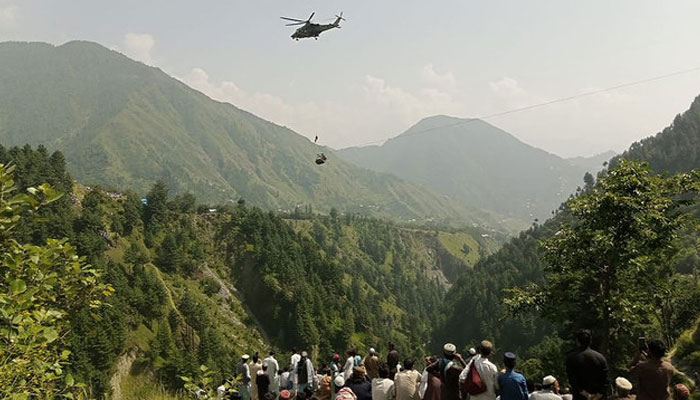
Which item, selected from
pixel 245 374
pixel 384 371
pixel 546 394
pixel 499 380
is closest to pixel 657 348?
pixel 546 394

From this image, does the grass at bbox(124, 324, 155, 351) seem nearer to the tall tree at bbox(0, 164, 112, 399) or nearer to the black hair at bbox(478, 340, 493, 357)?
the tall tree at bbox(0, 164, 112, 399)

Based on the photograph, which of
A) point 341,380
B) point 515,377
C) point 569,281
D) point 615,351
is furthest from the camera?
point 615,351

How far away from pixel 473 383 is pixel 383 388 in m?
2.21

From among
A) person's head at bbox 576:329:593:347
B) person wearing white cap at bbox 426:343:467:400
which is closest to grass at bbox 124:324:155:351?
person wearing white cap at bbox 426:343:467:400

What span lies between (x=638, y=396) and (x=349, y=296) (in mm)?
129237

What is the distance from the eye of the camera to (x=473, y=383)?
9125 mm

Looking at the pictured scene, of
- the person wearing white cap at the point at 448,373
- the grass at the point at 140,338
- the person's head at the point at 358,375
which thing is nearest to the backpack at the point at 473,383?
the person wearing white cap at the point at 448,373

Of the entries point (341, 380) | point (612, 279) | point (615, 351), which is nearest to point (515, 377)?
point (341, 380)

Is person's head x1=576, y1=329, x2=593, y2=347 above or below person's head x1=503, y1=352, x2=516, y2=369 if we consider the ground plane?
above

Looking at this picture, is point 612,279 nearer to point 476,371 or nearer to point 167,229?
point 476,371

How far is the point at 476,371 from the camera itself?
9211 millimetres

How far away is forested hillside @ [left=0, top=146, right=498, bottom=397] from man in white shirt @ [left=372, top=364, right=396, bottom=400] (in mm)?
61137

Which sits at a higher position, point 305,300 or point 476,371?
point 476,371

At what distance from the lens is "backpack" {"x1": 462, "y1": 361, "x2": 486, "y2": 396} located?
9.07 m
